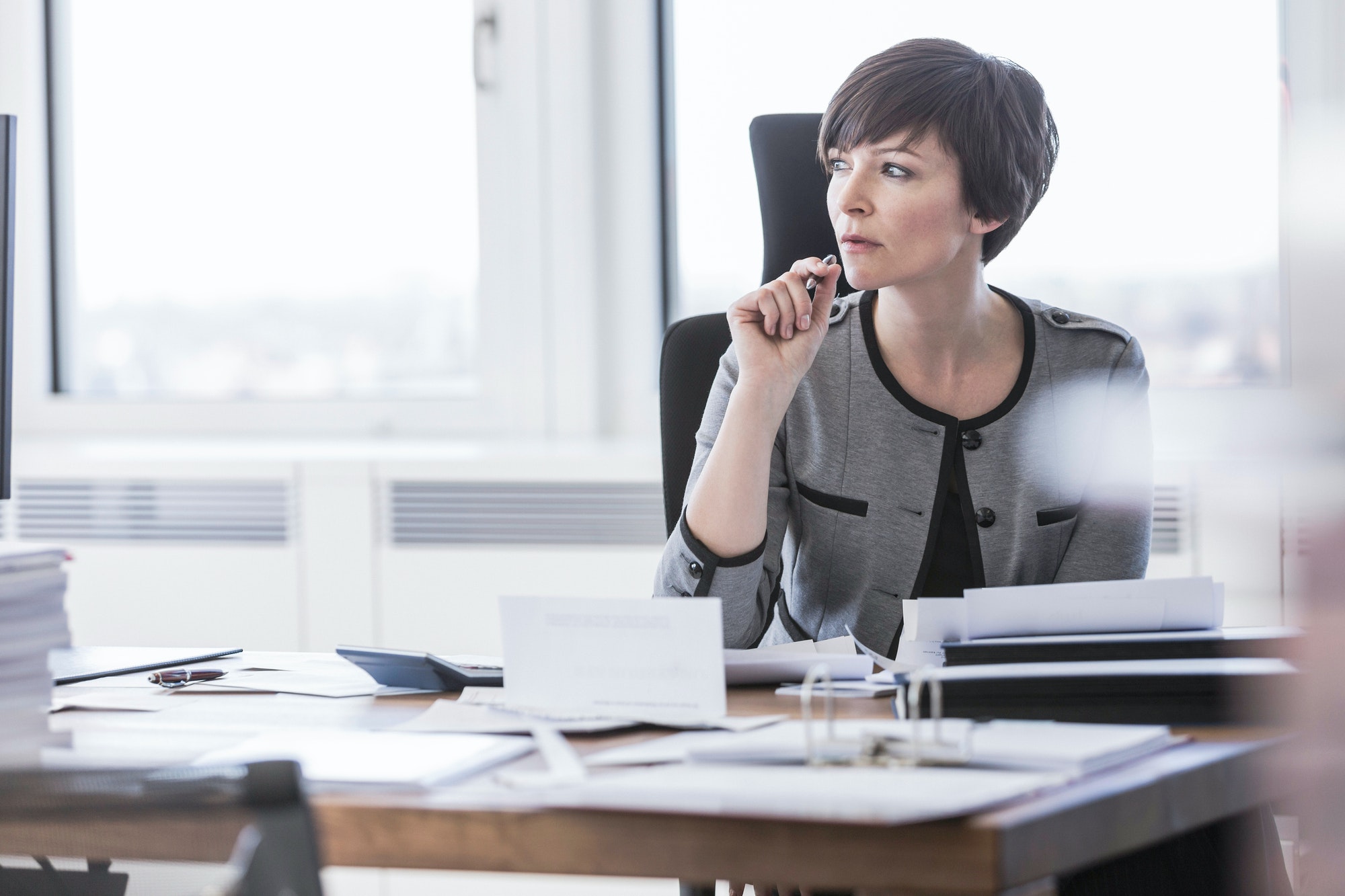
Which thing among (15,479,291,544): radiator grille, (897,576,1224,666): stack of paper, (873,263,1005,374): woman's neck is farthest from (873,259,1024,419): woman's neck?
(15,479,291,544): radiator grille

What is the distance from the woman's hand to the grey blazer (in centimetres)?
8

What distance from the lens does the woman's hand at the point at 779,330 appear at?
1401 millimetres

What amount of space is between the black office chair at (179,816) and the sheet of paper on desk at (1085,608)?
68 cm

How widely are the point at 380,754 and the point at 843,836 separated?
34cm

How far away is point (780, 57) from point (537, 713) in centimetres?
190

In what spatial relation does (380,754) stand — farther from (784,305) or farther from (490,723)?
(784,305)

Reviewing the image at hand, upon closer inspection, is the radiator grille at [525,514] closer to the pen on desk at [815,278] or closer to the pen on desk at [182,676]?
the pen on desk at [815,278]

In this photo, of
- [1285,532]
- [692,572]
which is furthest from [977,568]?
[1285,532]

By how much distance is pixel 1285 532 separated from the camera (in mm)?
569

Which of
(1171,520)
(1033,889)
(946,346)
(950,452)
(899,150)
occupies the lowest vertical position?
(1033,889)

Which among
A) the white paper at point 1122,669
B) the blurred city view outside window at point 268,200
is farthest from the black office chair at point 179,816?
the blurred city view outside window at point 268,200

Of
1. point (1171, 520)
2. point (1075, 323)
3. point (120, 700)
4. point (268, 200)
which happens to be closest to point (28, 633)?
point (120, 700)

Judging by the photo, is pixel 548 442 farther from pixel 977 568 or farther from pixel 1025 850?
pixel 1025 850

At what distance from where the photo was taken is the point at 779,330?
4.67ft
